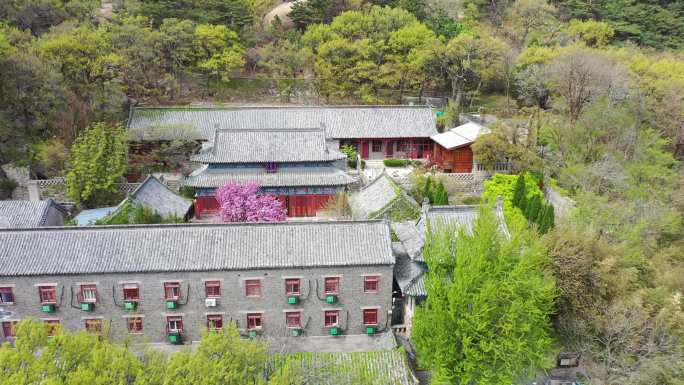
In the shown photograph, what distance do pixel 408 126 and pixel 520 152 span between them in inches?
413

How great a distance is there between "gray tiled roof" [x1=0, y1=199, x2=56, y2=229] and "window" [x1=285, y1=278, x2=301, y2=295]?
48.1 ft

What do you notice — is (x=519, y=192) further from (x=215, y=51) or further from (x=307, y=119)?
(x=215, y=51)

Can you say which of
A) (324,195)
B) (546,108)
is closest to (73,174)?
(324,195)

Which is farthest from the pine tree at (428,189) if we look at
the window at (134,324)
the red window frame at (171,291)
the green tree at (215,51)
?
the green tree at (215,51)

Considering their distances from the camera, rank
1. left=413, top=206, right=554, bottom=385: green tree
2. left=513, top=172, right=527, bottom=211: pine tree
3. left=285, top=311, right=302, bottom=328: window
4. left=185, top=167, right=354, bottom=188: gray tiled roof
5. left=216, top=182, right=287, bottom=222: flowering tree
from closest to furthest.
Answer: left=413, top=206, right=554, bottom=385: green tree → left=285, top=311, right=302, bottom=328: window → left=216, top=182, right=287, bottom=222: flowering tree → left=513, top=172, right=527, bottom=211: pine tree → left=185, top=167, right=354, bottom=188: gray tiled roof

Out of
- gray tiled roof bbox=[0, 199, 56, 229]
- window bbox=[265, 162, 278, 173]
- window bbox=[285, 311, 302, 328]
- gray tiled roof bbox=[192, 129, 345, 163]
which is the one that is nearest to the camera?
window bbox=[285, 311, 302, 328]

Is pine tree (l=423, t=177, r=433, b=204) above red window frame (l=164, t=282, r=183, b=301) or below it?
above

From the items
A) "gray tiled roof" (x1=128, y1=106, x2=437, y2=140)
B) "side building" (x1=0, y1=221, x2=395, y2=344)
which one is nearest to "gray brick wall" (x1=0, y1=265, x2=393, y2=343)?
"side building" (x1=0, y1=221, x2=395, y2=344)

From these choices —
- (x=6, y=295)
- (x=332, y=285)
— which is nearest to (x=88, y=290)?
(x=6, y=295)

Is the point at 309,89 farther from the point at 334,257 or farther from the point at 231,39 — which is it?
the point at 334,257

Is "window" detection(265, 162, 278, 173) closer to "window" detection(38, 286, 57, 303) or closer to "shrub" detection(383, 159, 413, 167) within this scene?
"shrub" detection(383, 159, 413, 167)

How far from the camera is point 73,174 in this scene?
31.6 meters

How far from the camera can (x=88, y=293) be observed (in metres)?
21.5

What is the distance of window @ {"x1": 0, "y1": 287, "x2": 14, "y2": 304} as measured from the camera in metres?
21.2
